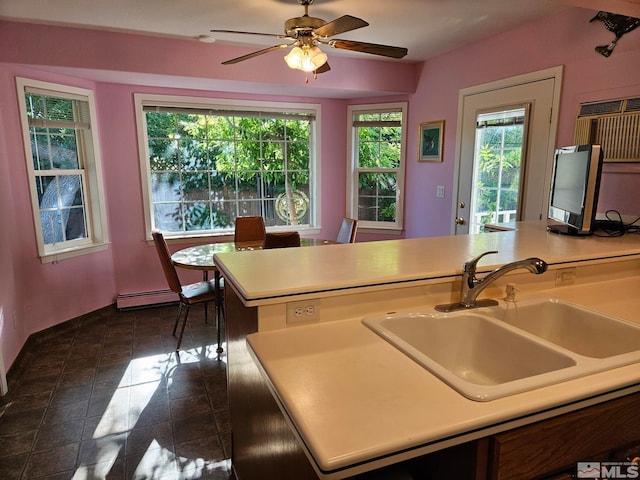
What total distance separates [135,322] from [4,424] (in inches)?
60.2

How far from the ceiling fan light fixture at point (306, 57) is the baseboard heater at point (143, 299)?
2831 millimetres

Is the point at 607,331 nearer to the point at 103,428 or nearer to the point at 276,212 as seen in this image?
the point at 103,428

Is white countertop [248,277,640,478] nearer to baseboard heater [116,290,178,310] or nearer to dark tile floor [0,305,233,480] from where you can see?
dark tile floor [0,305,233,480]

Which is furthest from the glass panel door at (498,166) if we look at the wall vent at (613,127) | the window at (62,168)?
the window at (62,168)

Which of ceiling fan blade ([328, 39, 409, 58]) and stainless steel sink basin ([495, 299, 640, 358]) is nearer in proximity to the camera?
stainless steel sink basin ([495, 299, 640, 358])

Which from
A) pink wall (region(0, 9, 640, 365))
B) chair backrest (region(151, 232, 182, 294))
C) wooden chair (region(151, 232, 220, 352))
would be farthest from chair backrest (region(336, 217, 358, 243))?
chair backrest (region(151, 232, 182, 294))

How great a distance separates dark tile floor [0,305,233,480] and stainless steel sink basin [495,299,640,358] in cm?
151

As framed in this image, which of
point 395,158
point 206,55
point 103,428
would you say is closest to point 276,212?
point 395,158

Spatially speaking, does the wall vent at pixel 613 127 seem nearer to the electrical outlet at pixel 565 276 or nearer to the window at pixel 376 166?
the electrical outlet at pixel 565 276

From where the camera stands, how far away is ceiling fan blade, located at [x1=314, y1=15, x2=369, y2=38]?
6.56ft

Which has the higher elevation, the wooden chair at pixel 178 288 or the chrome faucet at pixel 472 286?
the chrome faucet at pixel 472 286

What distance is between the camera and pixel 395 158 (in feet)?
15.3

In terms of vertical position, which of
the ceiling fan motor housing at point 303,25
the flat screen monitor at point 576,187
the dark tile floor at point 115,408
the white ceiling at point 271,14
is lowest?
the dark tile floor at point 115,408

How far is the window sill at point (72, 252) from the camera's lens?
3396 millimetres
